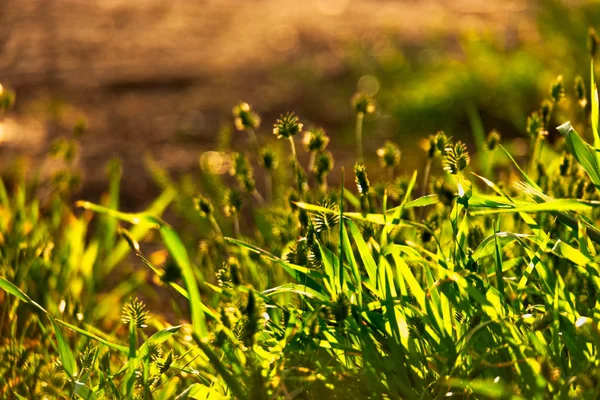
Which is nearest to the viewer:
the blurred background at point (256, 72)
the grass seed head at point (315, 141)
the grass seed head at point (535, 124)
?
the grass seed head at point (315, 141)

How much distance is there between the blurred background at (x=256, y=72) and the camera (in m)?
4.57

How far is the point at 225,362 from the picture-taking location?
5.55ft

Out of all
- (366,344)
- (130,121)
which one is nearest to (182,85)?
(130,121)

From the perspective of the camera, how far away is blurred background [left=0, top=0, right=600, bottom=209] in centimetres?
457

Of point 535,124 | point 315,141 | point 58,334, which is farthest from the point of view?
point 535,124

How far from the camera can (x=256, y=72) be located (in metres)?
6.13

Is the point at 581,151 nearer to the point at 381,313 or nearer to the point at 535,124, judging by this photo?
the point at 535,124

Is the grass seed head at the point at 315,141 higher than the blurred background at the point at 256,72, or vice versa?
the grass seed head at the point at 315,141

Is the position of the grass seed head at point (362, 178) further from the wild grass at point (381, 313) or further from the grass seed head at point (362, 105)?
the grass seed head at point (362, 105)

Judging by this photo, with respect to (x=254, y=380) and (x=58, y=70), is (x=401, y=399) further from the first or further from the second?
(x=58, y=70)

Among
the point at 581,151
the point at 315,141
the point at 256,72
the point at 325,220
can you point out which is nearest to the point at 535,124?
the point at 581,151

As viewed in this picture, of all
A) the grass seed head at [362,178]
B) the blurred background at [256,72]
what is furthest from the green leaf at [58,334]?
the blurred background at [256,72]

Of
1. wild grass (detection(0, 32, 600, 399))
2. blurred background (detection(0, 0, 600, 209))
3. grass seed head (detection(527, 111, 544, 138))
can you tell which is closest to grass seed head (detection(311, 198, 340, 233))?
wild grass (detection(0, 32, 600, 399))

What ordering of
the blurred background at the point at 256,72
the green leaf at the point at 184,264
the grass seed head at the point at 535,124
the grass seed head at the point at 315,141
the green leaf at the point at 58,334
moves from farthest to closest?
1. the blurred background at the point at 256,72
2. the grass seed head at the point at 535,124
3. the grass seed head at the point at 315,141
4. the green leaf at the point at 58,334
5. the green leaf at the point at 184,264
